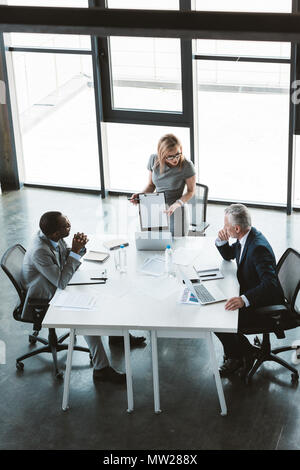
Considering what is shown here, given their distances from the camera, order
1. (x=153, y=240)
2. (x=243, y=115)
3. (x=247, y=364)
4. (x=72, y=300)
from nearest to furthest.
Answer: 1. (x=72, y=300)
2. (x=247, y=364)
3. (x=153, y=240)
4. (x=243, y=115)

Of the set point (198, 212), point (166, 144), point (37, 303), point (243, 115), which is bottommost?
point (37, 303)

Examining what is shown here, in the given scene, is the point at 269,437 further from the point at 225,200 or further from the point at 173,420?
the point at 225,200

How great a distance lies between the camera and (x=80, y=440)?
4160 millimetres

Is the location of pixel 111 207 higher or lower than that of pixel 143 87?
lower

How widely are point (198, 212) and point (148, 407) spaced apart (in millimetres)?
2331

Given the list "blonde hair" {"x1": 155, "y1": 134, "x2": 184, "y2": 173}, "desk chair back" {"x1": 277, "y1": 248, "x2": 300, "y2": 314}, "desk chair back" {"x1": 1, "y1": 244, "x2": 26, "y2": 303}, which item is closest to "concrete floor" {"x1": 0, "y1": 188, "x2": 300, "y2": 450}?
"desk chair back" {"x1": 277, "y1": 248, "x2": 300, "y2": 314}

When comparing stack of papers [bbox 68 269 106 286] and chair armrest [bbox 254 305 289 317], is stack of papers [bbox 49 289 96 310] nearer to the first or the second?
stack of papers [bbox 68 269 106 286]

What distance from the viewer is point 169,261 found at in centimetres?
501

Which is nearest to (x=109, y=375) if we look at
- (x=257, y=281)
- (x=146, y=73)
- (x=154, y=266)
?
(x=154, y=266)

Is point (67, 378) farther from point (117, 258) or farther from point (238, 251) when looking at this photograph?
point (238, 251)

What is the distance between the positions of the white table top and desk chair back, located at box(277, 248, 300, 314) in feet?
1.28

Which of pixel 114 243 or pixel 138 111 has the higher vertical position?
pixel 138 111
